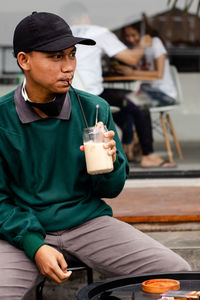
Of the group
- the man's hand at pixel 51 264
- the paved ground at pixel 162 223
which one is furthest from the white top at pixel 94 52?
the man's hand at pixel 51 264

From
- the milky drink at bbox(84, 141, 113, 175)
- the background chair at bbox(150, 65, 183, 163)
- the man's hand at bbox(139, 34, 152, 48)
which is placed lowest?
the background chair at bbox(150, 65, 183, 163)

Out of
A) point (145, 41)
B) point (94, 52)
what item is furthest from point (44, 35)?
point (145, 41)

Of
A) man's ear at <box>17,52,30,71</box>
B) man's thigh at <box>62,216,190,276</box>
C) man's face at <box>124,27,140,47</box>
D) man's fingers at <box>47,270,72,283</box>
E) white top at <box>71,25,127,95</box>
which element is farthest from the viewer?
man's face at <box>124,27,140,47</box>

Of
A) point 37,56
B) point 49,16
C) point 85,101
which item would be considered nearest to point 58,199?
point 85,101

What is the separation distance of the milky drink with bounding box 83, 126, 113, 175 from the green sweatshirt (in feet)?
0.39

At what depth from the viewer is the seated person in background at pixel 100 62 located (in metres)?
4.53

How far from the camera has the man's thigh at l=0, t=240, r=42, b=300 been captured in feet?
6.13

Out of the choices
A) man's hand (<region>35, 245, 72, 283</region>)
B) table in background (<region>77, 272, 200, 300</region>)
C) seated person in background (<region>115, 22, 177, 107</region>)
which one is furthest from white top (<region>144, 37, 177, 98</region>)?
table in background (<region>77, 272, 200, 300</region>)

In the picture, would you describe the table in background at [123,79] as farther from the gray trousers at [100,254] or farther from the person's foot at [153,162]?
the gray trousers at [100,254]

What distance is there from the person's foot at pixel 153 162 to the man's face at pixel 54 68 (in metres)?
2.84

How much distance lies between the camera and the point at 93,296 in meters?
1.57

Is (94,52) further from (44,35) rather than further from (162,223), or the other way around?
(44,35)

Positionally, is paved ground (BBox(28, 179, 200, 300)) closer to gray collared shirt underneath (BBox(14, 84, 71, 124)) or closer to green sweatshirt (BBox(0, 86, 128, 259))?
green sweatshirt (BBox(0, 86, 128, 259))

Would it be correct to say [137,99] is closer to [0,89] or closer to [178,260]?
[0,89]
